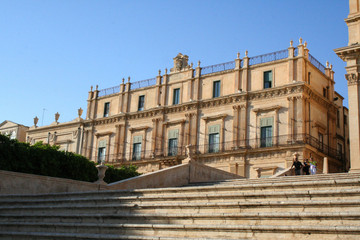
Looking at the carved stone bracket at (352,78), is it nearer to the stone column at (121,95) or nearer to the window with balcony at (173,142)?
the window with balcony at (173,142)

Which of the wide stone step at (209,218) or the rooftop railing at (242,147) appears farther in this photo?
the rooftop railing at (242,147)

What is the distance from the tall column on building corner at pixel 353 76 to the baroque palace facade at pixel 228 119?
9.88 metres

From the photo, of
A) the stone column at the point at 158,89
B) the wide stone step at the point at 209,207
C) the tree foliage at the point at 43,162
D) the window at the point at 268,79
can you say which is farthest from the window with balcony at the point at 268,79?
the wide stone step at the point at 209,207

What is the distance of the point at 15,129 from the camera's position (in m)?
50.4

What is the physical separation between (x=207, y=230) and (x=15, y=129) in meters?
45.1

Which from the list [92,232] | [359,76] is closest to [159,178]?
[92,232]

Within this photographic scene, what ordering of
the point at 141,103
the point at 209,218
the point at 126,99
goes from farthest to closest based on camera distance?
the point at 126,99 → the point at 141,103 → the point at 209,218

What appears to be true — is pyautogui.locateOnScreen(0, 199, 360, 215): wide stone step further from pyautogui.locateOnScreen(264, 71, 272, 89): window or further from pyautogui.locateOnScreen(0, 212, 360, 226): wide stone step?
pyautogui.locateOnScreen(264, 71, 272, 89): window

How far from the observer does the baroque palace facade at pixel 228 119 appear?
3350 centimetres

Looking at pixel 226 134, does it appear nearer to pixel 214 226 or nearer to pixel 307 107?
pixel 307 107

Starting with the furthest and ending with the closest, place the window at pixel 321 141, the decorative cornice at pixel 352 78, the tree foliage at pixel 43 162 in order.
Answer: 1. the window at pixel 321 141
2. the decorative cornice at pixel 352 78
3. the tree foliage at pixel 43 162

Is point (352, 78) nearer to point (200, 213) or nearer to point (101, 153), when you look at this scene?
point (200, 213)

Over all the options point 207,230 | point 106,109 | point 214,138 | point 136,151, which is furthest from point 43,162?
point 106,109

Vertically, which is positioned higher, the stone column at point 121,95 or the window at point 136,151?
the stone column at point 121,95
